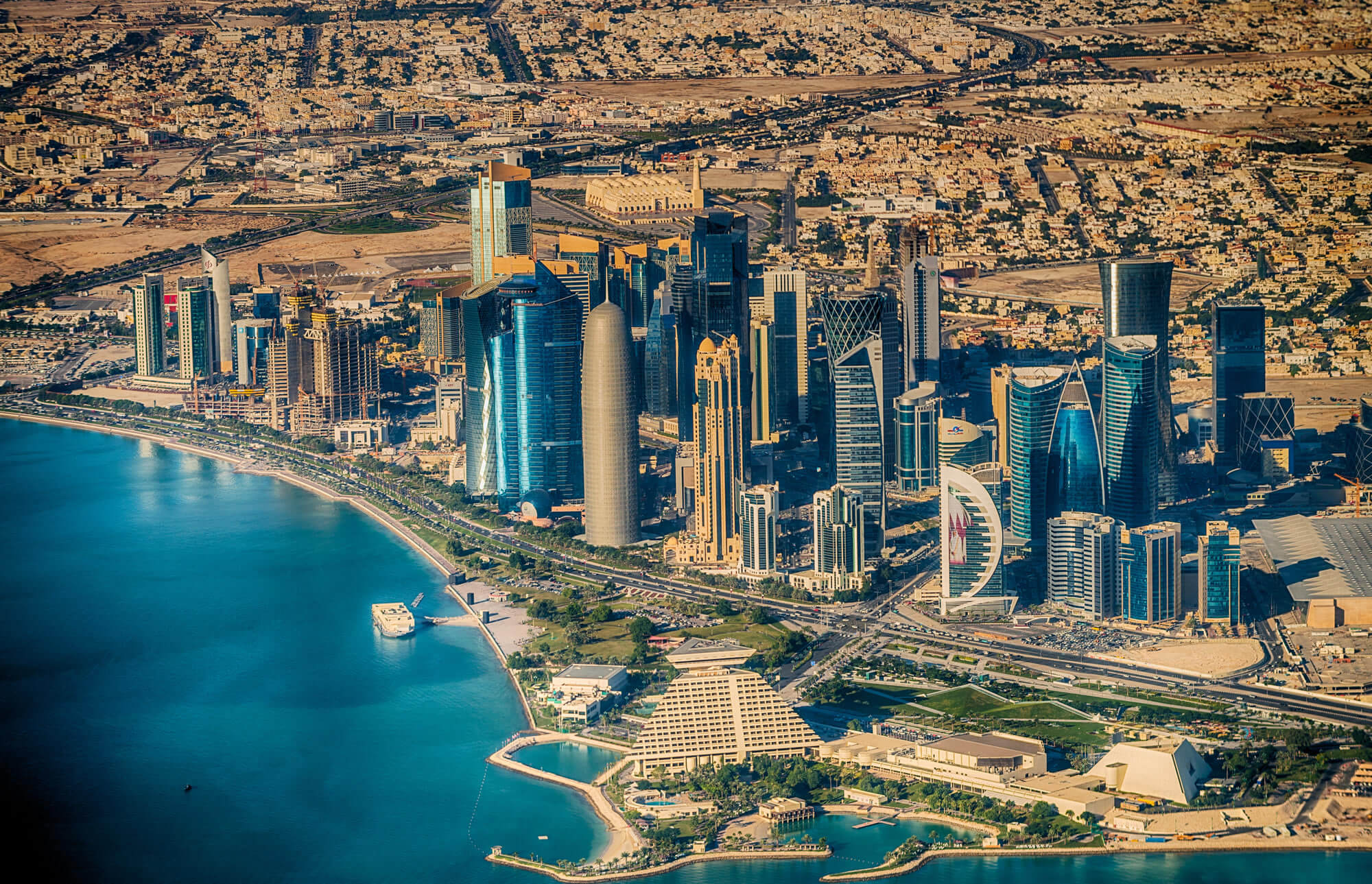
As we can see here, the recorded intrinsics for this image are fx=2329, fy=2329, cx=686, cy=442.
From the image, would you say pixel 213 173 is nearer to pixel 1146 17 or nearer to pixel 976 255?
pixel 976 255

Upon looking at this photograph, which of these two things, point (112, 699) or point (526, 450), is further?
point (526, 450)

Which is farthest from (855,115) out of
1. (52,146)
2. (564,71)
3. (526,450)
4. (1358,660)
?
(1358,660)

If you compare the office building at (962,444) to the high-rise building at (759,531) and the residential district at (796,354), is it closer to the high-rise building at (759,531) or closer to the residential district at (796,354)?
the residential district at (796,354)

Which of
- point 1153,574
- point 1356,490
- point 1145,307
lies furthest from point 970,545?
point 1356,490

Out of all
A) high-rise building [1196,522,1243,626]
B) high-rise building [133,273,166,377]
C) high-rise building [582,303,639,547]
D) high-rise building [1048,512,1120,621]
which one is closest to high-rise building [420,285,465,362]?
high-rise building [133,273,166,377]

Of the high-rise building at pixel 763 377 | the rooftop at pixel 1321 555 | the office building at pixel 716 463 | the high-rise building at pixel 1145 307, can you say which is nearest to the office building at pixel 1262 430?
the high-rise building at pixel 1145 307

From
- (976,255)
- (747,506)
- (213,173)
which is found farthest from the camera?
(213,173)

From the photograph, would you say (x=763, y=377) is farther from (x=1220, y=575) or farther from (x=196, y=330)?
(x=196, y=330)
